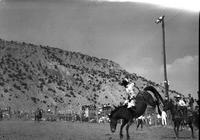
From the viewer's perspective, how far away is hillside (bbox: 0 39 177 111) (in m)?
68.4

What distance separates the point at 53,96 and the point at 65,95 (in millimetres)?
3184

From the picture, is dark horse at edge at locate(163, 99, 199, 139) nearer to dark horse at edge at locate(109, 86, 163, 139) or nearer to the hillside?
dark horse at edge at locate(109, 86, 163, 139)

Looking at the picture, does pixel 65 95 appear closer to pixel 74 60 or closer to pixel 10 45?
pixel 10 45

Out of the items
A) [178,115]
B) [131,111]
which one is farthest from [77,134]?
[178,115]

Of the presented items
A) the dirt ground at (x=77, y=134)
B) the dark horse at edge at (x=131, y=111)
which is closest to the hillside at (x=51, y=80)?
the dirt ground at (x=77, y=134)

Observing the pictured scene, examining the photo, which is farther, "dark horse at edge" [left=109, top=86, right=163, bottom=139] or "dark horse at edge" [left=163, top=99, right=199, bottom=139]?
"dark horse at edge" [left=163, top=99, right=199, bottom=139]

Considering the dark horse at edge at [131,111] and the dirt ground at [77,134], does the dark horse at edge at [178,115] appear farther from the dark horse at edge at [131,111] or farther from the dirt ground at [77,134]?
the dark horse at edge at [131,111]

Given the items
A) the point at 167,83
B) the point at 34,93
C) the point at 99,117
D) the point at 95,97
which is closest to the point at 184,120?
the point at 167,83

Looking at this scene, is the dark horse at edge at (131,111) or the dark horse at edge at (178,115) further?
the dark horse at edge at (178,115)

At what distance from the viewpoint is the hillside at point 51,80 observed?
68.4 meters

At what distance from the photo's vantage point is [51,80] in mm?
79250

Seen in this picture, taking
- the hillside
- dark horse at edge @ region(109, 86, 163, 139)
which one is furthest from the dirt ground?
the hillside

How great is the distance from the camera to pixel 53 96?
238 ft

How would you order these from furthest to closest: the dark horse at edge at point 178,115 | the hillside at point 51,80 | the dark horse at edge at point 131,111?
the hillside at point 51,80 < the dark horse at edge at point 178,115 < the dark horse at edge at point 131,111
